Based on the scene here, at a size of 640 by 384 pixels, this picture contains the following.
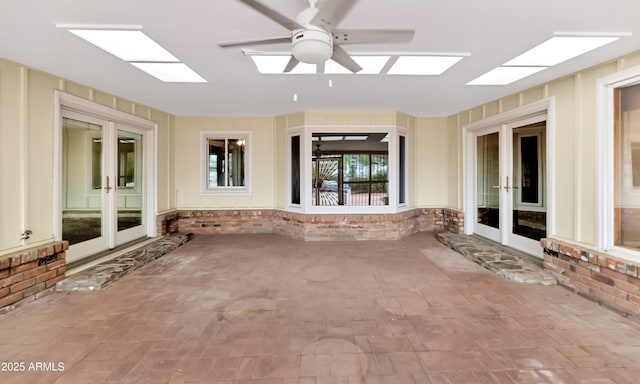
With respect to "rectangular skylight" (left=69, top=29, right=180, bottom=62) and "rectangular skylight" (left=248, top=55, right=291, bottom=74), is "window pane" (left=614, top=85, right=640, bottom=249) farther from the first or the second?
"rectangular skylight" (left=69, top=29, right=180, bottom=62)

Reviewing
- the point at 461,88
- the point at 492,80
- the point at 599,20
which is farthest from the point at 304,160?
the point at 599,20

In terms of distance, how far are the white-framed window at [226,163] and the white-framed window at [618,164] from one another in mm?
5748

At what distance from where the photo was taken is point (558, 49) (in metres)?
2.98

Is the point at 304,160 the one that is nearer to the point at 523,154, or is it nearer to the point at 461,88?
the point at 461,88

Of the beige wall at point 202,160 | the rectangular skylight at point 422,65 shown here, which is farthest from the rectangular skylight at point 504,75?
the beige wall at point 202,160

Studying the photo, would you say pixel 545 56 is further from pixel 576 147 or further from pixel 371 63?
pixel 371 63

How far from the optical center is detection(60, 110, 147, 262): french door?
13.5ft

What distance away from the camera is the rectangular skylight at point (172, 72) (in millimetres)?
3510

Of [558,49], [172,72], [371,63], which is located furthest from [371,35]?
[172,72]

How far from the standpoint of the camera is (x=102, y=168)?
15.3 feet

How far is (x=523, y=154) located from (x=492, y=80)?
148cm

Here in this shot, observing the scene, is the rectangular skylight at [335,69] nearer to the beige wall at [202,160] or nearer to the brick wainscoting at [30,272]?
the beige wall at [202,160]

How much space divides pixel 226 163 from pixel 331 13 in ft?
17.3

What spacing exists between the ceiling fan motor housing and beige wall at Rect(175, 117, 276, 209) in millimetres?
4619
